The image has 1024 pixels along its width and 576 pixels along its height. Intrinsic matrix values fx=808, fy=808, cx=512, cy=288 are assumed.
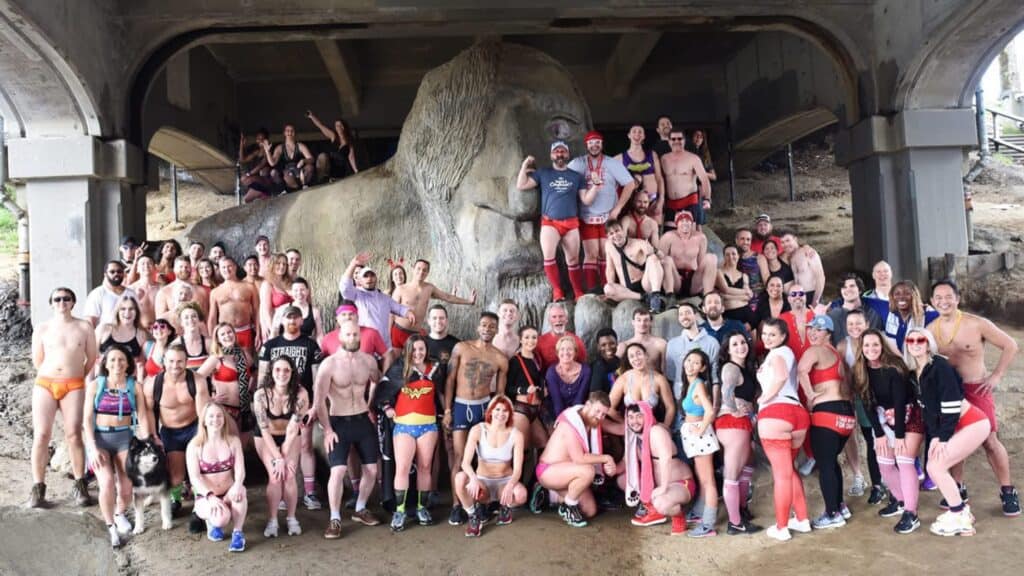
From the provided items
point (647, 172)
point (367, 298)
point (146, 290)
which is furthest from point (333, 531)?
point (647, 172)

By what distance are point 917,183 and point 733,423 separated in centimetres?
532

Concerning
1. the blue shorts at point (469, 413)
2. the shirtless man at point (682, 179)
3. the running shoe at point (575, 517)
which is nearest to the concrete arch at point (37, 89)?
the blue shorts at point (469, 413)

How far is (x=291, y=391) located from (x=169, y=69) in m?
7.91

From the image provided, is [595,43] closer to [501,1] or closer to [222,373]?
[501,1]

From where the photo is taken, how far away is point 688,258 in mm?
6375

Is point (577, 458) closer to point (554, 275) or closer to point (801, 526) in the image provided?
point (801, 526)

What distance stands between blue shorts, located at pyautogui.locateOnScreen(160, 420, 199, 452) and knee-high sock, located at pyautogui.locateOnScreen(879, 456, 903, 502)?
400 cm

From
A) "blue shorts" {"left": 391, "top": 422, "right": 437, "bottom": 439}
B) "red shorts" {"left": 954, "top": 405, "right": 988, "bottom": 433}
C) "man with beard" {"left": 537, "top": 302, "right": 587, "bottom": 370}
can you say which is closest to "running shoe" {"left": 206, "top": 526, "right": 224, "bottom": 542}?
"blue shorts" {"left": 391, "top": 422, "right": 437, "bottom": 439}

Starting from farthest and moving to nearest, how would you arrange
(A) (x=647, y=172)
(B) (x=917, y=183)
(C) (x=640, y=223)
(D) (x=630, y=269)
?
(B) (x=917, y=183) → (A) (x=647, y=172) → (C) (x=640, y=223) → (D) (x=630, y=269)

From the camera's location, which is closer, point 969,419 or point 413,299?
point 969,419

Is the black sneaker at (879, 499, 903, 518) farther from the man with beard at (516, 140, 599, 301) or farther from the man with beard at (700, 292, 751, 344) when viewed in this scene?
the man with beard at (516, 140, 599, 301)

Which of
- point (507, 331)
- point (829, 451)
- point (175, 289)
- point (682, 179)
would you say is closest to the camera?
point (829, 451)

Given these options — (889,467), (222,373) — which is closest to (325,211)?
(222,373)

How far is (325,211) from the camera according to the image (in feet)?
26.9
